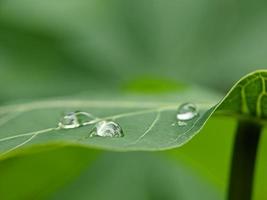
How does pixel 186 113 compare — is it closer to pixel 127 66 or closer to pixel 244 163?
pixel 244 163

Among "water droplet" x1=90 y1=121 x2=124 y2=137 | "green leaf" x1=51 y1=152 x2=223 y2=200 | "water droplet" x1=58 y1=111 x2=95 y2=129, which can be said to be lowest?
"water droplet" x1=90 y1=121 x2=124 y2=137

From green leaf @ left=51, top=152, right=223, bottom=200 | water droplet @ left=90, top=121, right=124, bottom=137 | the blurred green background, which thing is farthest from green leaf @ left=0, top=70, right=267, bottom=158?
green leaf @ left=51, top=152, right=223, bottom=200

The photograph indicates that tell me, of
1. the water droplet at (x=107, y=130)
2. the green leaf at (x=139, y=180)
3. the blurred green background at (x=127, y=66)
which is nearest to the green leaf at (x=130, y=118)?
the water droplet at (x=107, y=130)

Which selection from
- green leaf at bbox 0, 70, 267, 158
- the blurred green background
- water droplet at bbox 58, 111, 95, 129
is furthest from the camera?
the blurred green background

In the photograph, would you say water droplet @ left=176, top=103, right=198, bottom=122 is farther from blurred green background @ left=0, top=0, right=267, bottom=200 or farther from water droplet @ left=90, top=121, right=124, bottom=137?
blurred green background @ left=0, top=0, right=267, bottom=200

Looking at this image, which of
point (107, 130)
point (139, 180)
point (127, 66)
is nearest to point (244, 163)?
point (107, 130)

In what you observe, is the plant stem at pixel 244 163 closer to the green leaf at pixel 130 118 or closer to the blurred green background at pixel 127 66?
the green leaf at pixel 130 118
